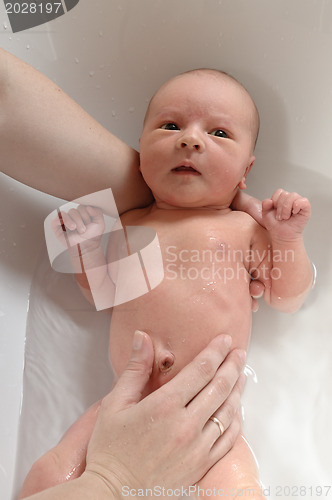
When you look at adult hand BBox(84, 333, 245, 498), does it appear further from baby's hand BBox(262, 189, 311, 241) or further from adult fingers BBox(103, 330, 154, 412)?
baby's hand BBox(262, 189, 311, 241)

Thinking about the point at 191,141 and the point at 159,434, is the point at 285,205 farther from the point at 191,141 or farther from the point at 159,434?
the point at 159,434

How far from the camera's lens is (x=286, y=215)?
0.95m

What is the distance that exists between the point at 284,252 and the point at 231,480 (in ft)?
1.39

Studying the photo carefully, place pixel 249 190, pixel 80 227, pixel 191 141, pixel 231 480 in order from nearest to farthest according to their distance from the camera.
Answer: pixel 231 480 < pixel 191 141 < pixel 80 227 < pixel 249 190

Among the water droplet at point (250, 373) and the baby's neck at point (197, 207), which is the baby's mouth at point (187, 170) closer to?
the baby's neck at point (197, 207)

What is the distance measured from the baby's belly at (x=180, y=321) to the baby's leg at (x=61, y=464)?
0.48 feet

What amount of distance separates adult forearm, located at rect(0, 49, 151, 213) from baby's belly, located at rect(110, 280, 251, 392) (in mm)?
263

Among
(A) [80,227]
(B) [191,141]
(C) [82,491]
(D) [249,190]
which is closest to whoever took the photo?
(C) [82,491]

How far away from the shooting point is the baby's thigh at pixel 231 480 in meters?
0.85

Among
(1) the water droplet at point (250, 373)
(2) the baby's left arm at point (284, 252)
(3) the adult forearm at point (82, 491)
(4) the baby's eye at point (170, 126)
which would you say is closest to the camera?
(3) the adult forearm at point (82, 491)

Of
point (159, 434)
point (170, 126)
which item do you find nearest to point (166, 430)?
point (159, 434)

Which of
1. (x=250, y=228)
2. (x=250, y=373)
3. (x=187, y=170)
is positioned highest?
(x=187, y=170)

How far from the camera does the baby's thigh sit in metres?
0.85

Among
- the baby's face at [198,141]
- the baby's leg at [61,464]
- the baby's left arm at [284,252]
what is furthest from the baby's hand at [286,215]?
the baby's leg at [61,464]
